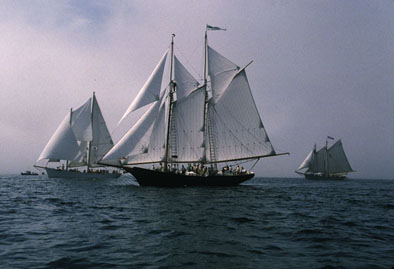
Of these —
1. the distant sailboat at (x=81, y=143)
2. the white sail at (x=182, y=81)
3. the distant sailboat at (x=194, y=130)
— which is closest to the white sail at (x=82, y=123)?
the distant sailboat at (x=81, y=143)

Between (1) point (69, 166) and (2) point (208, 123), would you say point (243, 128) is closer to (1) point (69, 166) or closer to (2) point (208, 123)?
(2) point (208, 123)

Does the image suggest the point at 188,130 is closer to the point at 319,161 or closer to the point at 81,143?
the point at 81,143

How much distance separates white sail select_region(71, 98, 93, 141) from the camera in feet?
230

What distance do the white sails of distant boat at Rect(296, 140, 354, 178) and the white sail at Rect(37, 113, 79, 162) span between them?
9437 cm

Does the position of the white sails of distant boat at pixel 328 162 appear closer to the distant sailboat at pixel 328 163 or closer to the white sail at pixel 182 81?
the distant sailboat at pixel 328 163

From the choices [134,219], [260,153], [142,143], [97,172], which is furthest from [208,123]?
[97,172]

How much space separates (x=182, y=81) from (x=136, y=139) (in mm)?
12087

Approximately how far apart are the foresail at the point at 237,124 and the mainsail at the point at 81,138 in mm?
30152

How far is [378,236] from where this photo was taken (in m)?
12.0

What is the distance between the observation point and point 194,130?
4338cm

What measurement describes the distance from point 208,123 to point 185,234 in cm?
3715

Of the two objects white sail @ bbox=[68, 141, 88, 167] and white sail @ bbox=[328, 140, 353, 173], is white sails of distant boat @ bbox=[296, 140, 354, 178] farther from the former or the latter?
white sail @ bbox=[68, 141, 88, 167]

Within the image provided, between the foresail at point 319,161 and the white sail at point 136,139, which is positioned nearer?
the white sail at point 136,139

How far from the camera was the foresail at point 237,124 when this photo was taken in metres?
46.1
